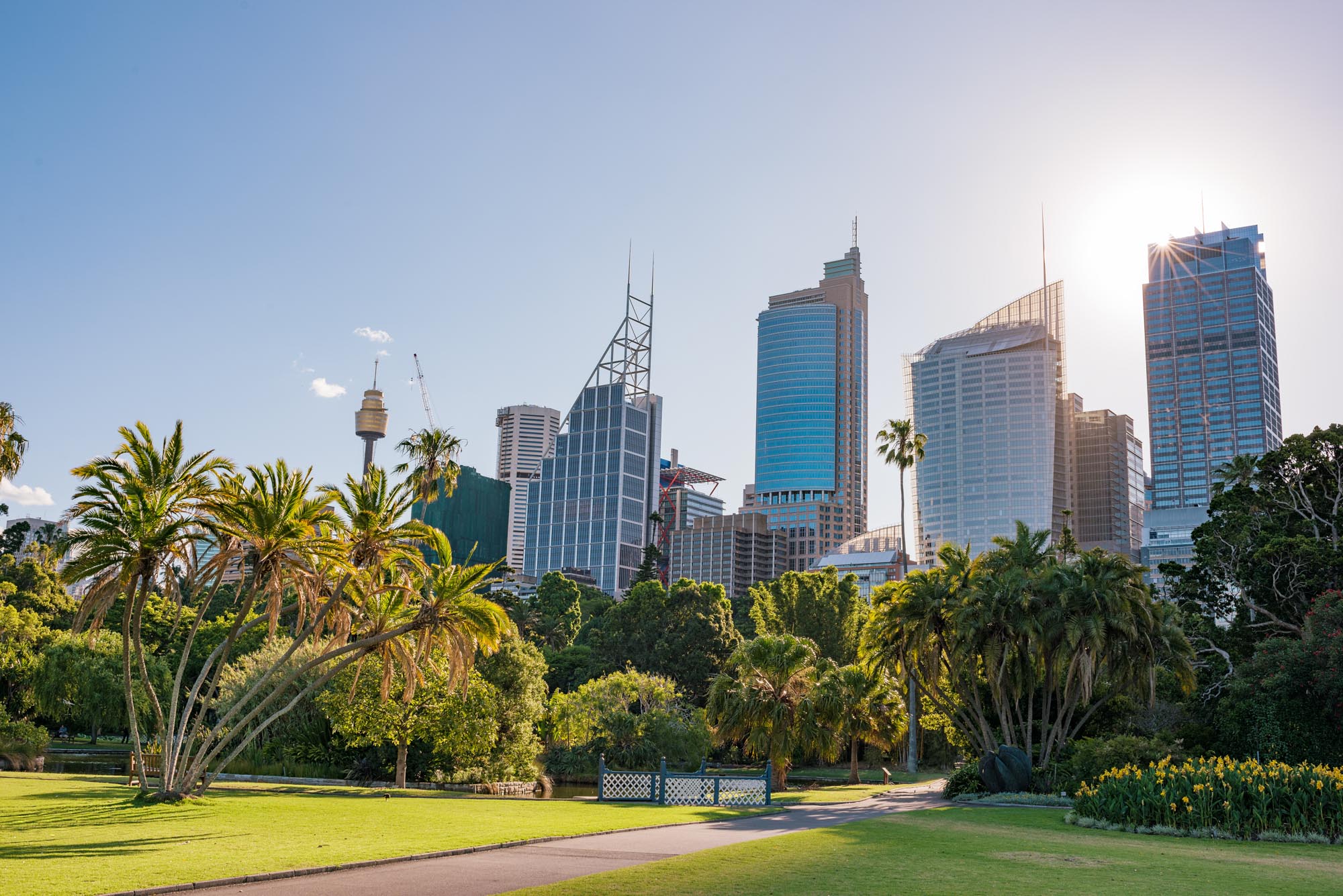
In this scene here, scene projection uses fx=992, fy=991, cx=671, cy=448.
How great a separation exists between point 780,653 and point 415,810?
61.8 feet

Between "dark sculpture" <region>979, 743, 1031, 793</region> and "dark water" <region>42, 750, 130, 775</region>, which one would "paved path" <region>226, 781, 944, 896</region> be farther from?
"dark water" <region>42, 750, 130, 775</region>

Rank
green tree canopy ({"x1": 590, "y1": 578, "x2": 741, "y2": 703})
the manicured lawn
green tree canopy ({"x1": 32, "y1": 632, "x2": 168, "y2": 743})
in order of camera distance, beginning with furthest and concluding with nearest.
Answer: green tree canopy ({"x1": 590, "y1": 578, "x2": 741, "y2": 703}) < green tree canopy ({"x1": 32, "y1": 632, "x2": 168, "y2": 743}) < the manicured lawn

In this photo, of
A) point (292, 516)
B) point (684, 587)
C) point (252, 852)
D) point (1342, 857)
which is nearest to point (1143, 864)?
point (1342, 857)

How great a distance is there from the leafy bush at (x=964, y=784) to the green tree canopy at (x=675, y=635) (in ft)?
116

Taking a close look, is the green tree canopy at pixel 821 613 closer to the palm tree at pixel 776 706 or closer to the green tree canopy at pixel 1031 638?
the green tree canopy at pixel 1031 638

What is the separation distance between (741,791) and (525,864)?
16.1 m

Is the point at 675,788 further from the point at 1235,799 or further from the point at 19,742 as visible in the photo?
the point at 19,742

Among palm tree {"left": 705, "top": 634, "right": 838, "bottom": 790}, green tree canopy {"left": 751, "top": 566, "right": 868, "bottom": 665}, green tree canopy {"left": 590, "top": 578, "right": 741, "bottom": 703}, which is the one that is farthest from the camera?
green tree canopy {"left": 751, "top": 566, "right": 868, "bottom": 665}

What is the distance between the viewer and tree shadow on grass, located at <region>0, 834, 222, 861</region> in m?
14.3

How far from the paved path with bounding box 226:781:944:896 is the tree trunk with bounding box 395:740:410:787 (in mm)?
16541

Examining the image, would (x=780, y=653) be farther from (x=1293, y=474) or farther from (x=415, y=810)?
(x=1293, y=474)

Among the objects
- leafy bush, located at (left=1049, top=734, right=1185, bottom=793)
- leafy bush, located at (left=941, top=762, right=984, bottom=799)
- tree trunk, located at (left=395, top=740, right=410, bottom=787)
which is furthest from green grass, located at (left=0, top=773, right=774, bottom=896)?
leafy bush, located at (left=1049, top=734, right=1185, bottom=793)

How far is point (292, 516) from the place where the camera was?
75.2 ft

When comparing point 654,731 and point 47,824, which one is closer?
point 47,824
